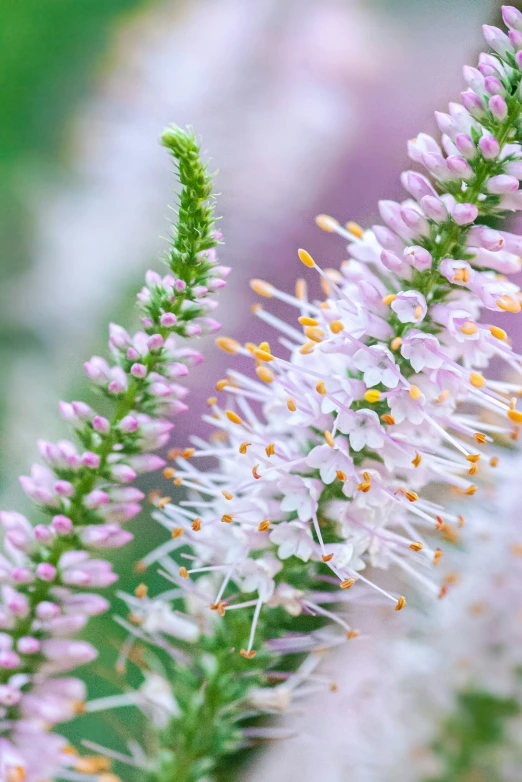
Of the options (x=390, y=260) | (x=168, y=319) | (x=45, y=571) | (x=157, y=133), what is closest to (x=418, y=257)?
(x=390, y=260)

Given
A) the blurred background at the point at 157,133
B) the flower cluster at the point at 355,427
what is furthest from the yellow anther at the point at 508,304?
the blurred background at the point at 157,133

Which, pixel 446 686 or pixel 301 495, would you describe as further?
pixel 446 686

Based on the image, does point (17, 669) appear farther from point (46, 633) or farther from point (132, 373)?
point (132, 373)

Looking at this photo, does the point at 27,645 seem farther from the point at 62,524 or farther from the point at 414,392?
the point at 414,392

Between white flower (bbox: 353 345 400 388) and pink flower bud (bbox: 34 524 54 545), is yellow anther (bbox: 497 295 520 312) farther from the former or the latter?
pink flower bud (bbox: 34 524 54 545)

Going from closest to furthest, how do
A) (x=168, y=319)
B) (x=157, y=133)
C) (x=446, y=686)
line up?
(x=168, y=319) → (x=446, y=686) → (x=157, y=133)
